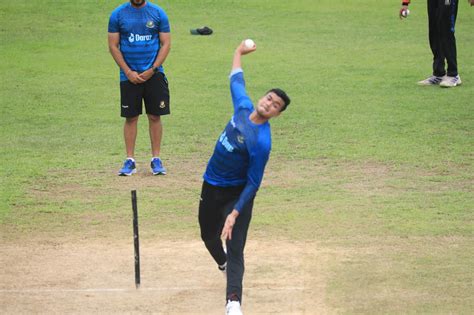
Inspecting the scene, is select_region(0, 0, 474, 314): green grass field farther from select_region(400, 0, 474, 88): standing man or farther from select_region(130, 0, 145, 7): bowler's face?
select_region(130, 0, 145, 7): bowler's face

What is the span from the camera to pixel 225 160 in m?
9.49

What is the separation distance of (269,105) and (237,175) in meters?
0.76

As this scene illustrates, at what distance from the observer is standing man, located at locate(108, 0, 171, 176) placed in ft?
47.1

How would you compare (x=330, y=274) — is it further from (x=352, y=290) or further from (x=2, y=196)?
(x=2, y=196)

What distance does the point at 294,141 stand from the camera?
16.4 metres

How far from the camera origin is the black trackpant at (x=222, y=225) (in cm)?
948

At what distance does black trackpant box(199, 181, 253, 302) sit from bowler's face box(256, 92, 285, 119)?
820mm

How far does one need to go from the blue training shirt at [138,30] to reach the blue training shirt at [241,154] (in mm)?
4841

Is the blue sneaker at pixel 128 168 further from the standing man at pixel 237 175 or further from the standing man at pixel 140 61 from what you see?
the standing man at pixel 237 175

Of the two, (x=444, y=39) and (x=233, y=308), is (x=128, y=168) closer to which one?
(x=233, y=308)

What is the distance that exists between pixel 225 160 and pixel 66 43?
1502 centimetres

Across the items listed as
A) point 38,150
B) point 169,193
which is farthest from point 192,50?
point 169,193

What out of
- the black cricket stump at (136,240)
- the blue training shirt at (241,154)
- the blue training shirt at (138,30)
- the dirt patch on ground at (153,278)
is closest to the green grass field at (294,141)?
the dirt patch on ground at (153,278)

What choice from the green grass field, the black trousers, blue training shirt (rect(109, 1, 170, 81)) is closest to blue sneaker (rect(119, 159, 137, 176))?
the green grass field
